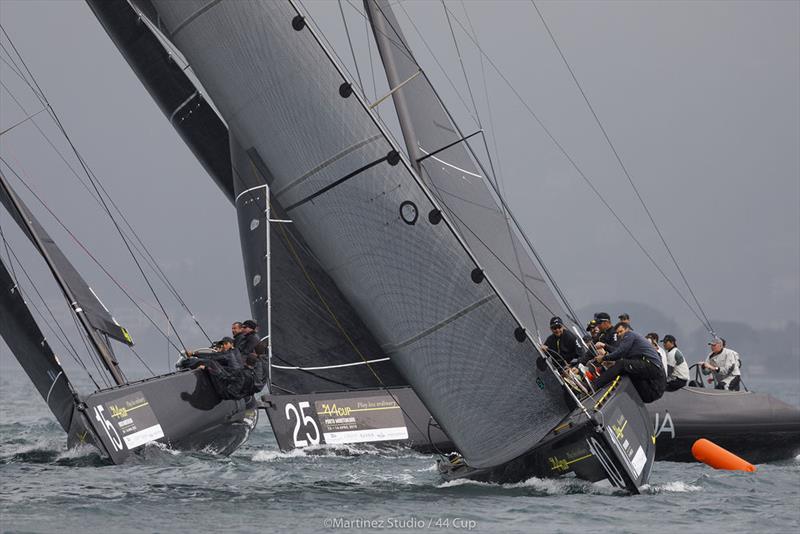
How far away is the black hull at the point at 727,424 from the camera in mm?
12062

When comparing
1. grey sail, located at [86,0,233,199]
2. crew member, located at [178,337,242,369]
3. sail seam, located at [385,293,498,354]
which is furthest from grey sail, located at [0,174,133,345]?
sail seam, located at [385,293,498,354]

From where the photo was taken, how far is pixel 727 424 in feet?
40.3

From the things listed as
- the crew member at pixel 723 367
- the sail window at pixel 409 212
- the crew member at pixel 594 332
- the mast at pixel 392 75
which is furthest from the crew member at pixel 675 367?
the sail window at pixel 409 212

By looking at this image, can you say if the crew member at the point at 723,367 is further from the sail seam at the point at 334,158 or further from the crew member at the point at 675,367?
the sail seam at the point at 334,158

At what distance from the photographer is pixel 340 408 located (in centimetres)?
1288

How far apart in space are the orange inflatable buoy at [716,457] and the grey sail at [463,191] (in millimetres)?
2625

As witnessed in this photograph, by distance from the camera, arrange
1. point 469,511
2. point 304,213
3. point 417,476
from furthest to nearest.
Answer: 1. point 417,476
2. point 304,213
3. point 469,511

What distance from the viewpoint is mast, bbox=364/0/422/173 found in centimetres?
1312

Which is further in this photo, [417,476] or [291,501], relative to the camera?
[417,476]

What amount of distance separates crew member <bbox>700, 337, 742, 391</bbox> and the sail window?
20.4 feet

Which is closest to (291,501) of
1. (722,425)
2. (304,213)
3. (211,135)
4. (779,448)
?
(304,213)

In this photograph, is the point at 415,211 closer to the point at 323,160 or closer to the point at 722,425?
the point at 323,160

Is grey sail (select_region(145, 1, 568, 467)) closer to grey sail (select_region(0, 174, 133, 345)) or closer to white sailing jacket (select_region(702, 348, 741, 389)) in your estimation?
grey sail (select_region(0, 174, 133, 345))

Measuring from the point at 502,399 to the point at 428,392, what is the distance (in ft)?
1.81
